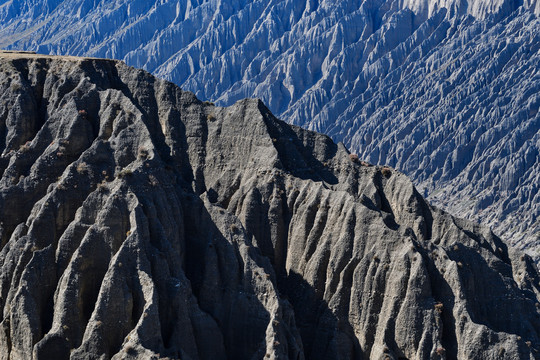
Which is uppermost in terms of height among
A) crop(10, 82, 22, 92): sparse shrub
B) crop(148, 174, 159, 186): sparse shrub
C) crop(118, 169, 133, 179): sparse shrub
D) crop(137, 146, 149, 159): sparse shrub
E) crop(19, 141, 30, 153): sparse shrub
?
crop(10, 82, 22, 92): sparse shrub

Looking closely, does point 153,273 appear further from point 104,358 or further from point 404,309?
point 404,309

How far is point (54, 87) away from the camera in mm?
71125

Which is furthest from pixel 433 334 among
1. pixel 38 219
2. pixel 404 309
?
pixel 38 219

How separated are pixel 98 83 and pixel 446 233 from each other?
26847mm

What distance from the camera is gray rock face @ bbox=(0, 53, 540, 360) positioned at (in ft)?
183

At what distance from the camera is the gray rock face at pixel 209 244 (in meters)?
55.7

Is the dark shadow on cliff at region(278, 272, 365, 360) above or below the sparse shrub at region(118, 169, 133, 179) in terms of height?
below

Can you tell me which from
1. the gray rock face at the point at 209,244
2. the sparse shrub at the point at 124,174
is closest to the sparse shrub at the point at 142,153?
the gray rock face at the point at 209,244

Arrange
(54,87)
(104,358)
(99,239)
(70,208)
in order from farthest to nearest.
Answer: (54,87)
(70,208)
(99,239)
(104,358)

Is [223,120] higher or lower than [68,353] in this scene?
higher

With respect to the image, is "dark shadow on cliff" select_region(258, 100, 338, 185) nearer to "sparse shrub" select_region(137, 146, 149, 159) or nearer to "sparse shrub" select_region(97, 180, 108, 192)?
"sparse shrub" select_region(137, 146, 149, 159)

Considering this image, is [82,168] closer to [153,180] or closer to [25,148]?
[153,180]

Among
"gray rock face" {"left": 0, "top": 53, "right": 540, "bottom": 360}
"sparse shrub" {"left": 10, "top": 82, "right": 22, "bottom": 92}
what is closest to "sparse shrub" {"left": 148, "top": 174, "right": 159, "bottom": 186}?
"gray rock face" {"left": 0, "top": 53, "right": 540, "bottom": 360}

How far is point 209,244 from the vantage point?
201 feet
